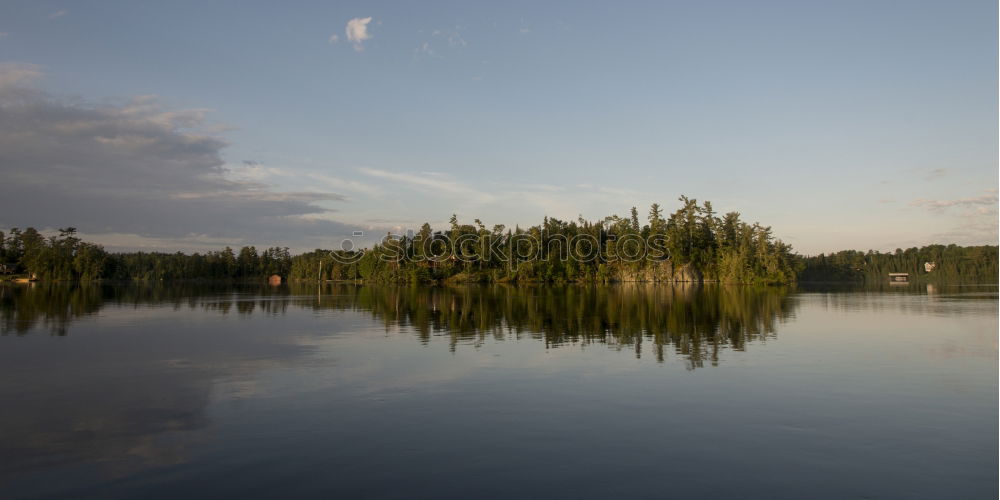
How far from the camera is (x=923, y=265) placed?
191625mm

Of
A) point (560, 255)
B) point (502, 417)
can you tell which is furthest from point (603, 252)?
point (502, 417)

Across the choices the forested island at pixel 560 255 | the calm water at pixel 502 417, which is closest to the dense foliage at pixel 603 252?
the forested island at pixel 560 255

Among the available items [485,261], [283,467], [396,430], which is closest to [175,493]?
[283,467]

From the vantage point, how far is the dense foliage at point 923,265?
169938 millimetres

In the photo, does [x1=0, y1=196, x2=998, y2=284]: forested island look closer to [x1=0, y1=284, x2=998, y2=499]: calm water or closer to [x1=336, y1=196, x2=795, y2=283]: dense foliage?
[x1=336, y1=196, x2=795, y2=283]: dense foliage

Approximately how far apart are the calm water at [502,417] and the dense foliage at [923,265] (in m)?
170

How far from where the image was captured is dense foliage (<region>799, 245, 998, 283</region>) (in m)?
170

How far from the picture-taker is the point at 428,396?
1307cm

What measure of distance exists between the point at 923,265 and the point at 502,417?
231 m

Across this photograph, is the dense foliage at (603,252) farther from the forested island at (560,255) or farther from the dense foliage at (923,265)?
the dense foliage at (923,265)

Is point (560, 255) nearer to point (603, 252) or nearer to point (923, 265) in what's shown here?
point (603, 252)

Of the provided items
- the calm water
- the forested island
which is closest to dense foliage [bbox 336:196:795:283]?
the forested island

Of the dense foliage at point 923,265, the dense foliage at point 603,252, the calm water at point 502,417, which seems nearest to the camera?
the calm water at point 502,417

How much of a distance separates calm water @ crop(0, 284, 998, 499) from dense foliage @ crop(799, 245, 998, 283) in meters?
170
